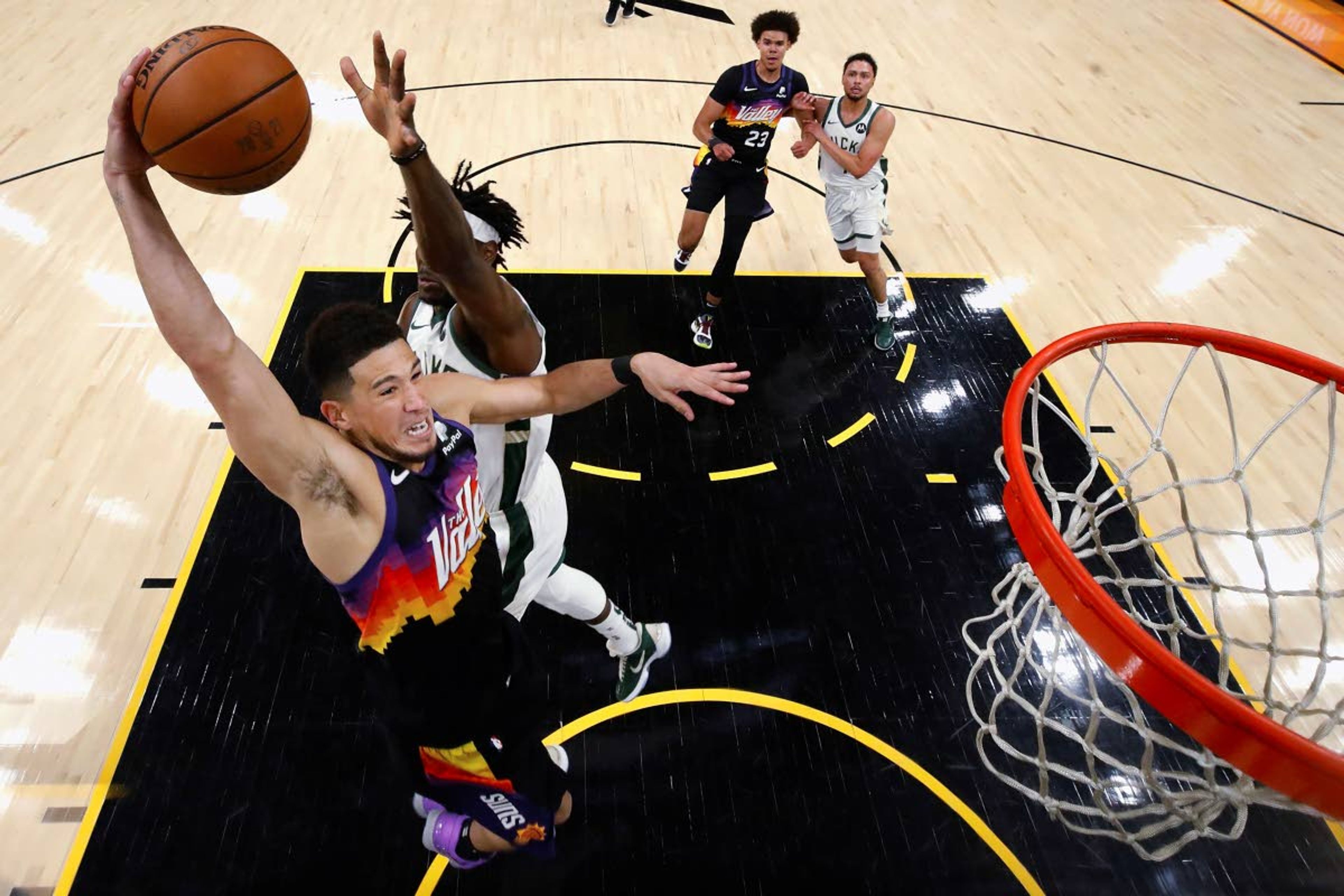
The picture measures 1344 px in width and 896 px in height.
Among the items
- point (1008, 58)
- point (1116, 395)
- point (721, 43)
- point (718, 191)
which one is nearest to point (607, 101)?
point (721, 43)

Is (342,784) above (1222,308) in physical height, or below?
below

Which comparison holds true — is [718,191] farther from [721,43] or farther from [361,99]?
[721,43]

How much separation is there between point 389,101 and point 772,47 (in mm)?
2738

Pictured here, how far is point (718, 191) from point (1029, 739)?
10.8ft

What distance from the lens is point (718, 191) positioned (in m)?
4.86

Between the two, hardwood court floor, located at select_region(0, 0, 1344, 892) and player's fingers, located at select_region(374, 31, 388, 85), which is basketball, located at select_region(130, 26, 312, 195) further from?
hardwood court floor, located at select_region(0, 0, 1344, 892)

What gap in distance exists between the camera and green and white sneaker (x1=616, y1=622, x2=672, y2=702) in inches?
133

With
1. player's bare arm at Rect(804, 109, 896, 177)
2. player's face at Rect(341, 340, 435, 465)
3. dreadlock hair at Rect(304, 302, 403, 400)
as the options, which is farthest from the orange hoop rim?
player's bare arm at Rect(804, 109, 896, 177)

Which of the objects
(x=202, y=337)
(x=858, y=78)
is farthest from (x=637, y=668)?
(x=858, y=78)

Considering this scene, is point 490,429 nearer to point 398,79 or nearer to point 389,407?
point 389,407

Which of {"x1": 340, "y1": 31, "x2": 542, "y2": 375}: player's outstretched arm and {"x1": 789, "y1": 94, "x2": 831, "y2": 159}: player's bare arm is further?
{"x1": 789, "y1": 94, "x2": 831, "y2": 159}: player's bare arm

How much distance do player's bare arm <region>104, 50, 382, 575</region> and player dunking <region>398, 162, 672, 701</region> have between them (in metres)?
0.64

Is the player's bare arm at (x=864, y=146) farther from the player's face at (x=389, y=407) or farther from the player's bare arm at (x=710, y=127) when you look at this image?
the player's face at (x=389, y=407)

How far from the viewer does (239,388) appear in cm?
170
